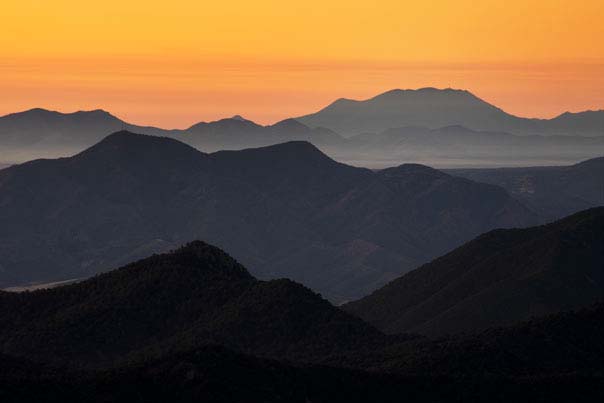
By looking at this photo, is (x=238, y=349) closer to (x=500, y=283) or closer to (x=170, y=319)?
(x=170, y=319)

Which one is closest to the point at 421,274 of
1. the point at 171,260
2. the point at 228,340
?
the point at 171,260

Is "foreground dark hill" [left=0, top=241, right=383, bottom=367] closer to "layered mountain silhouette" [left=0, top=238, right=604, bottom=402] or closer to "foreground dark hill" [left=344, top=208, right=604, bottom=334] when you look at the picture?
"layered mountain silhouette" [left=0, top=238, right=604, bottom=402]

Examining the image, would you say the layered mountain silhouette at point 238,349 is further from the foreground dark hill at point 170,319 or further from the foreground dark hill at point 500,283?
the foreground dark hill at point 500,283

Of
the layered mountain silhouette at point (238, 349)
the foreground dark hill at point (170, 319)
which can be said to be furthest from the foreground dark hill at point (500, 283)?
the foreground dark hill at point (170, 319)

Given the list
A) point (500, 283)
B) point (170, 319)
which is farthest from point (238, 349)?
point (500, 283)

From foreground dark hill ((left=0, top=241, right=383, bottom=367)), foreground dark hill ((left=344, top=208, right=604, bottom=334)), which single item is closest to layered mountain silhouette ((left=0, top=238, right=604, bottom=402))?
foreground dark hill ((left=0, top=241, right=383, bottom=367))

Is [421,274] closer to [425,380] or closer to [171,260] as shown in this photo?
[171,260]

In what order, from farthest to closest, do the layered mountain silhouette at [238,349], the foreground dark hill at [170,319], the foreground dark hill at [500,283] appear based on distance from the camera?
1. the foreground dark hill at [500,283]
2. the foreground dark hill at [170,319]
3. the layered mountain silhouette at [238,349]
